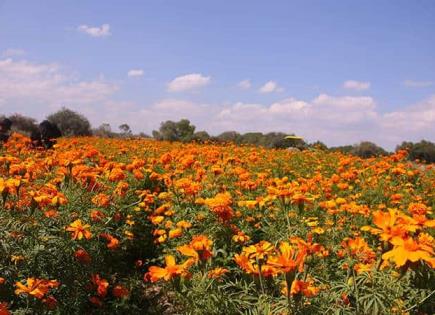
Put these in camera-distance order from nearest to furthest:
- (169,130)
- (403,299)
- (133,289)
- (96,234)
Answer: (403,299) < (96,234) < (133,289) < (169,130)

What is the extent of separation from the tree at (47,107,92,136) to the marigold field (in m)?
18.2

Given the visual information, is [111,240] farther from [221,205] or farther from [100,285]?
[221,205]

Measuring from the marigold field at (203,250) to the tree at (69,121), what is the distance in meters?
18.2

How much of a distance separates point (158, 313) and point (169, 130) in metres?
24.2

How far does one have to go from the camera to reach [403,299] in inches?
95.7

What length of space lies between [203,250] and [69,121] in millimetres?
22374

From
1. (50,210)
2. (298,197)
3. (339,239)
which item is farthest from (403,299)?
(50,210)

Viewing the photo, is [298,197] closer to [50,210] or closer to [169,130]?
[50,210]

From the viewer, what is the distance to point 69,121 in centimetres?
2320

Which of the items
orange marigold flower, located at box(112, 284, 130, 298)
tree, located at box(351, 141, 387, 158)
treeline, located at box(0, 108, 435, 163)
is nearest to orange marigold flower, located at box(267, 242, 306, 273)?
orange marigold flower, located at box(112, 284, 130, 298)

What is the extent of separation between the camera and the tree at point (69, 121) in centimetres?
2301

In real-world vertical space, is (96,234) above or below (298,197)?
below

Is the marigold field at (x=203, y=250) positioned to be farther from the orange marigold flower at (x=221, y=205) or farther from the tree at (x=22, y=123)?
the tree at (x=22, y=123)

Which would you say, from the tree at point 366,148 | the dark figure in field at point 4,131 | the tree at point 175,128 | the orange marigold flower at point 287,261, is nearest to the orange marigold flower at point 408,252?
the orange marigold flower at point 287,261
